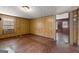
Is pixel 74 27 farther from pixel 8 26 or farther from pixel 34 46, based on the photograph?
pixel 8 26

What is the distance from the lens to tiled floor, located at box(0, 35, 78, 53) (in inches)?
52.6

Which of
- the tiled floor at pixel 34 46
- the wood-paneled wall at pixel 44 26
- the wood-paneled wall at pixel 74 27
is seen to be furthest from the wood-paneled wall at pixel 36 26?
the wood-paneled wall at pixel 74 27

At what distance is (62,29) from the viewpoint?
1.41m

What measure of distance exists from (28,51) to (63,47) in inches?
24.3

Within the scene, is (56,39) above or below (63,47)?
above

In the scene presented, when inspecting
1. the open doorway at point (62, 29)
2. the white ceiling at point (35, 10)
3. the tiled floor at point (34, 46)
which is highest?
the white ceiling at point (35, 10)

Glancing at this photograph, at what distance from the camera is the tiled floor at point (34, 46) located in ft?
4.38

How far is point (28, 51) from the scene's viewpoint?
53.8 inches

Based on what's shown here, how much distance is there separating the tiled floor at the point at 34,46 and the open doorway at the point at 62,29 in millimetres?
18

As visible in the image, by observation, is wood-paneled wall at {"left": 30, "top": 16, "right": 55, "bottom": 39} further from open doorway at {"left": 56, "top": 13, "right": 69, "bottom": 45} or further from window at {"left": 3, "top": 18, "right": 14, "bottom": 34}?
window at {"left": 3, "top": 18, "right": 14, "bottom": 34}

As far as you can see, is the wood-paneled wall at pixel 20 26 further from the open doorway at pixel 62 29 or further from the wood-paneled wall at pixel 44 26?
the open doorway at pixel 62 29

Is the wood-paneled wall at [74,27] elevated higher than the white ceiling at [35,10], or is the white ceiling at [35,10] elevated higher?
the white ceiling at [35,10]
